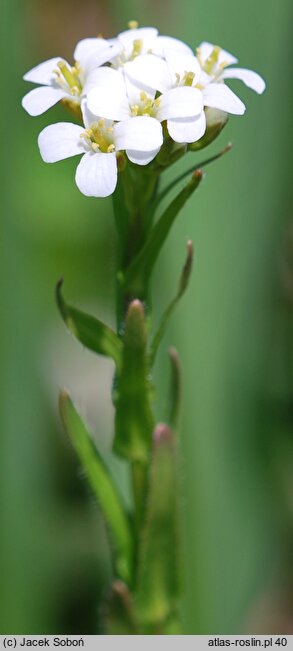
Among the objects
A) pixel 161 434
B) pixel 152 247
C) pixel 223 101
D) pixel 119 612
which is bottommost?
pixel 119 612

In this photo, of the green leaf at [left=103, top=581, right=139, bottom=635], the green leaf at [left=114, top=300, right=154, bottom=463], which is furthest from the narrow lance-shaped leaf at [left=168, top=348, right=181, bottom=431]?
the green leaf at [left=103, top=581, right=139, bottom=635]

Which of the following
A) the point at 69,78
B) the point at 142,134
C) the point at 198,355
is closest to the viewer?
the point at 142,134

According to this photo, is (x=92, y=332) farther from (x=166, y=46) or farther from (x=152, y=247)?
(x=166, y=46)

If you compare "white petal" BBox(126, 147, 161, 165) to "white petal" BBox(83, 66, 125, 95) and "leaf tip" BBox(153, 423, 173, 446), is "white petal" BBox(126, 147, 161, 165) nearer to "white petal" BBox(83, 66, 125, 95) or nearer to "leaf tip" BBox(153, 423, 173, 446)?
"white petal" BBox(83, 66, 125, 95)

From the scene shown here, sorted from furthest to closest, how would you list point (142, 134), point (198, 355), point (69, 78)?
1. point (198, 355)
2. point (69, 78)
3. point (142, 134)

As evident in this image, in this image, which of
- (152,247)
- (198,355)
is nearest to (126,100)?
(152,247)

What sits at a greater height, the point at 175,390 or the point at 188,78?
the point at 188,78
